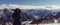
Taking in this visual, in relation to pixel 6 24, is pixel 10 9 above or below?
above

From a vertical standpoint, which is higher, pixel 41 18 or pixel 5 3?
pixel 5 3

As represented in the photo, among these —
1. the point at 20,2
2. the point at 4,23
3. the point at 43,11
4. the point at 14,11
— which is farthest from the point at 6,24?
the point at 43,11

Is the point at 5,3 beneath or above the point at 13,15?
above

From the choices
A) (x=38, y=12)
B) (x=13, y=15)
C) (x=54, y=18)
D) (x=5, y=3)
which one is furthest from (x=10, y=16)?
(x=54, y=18)

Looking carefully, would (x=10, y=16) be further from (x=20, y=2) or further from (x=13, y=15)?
(x=20, y=2)

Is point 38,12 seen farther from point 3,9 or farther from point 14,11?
point 3,9

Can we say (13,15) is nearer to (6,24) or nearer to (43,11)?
(6,24)

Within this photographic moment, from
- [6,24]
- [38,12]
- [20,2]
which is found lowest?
[6,24]

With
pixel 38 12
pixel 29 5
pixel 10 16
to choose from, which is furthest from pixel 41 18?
pixel 10 16
